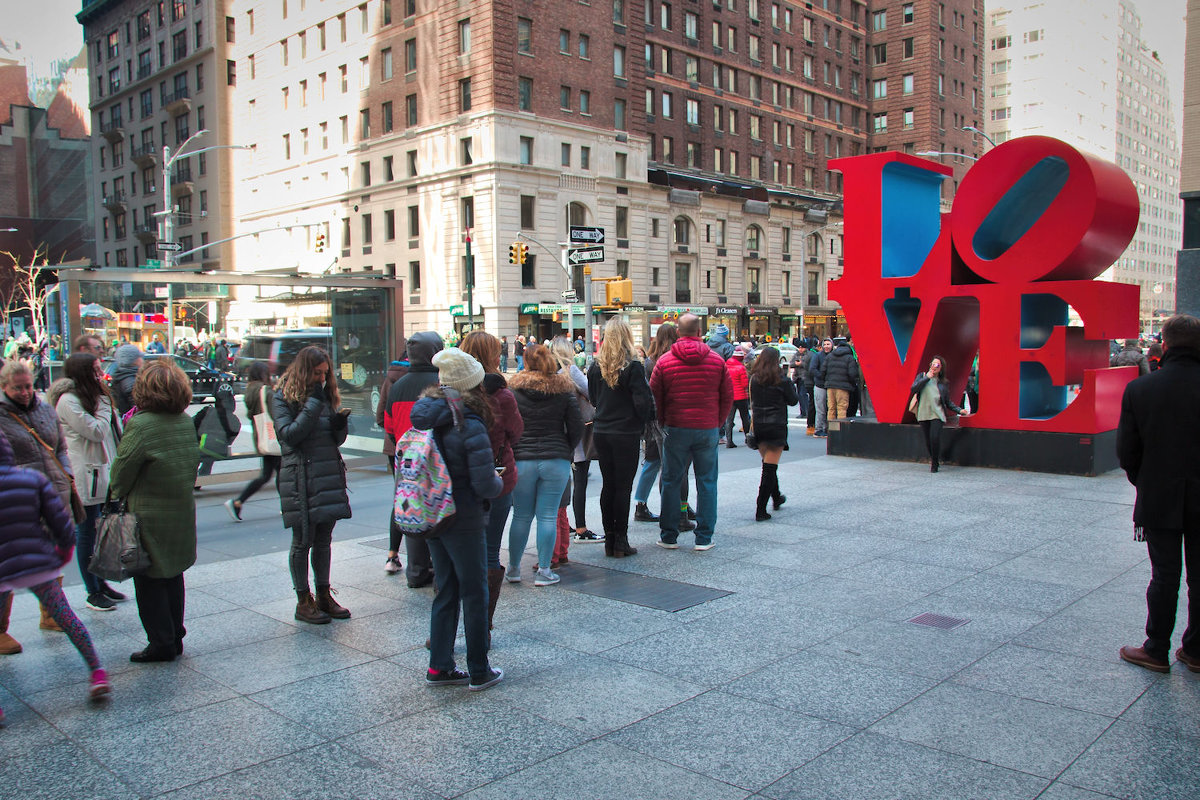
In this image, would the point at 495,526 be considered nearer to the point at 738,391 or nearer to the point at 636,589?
the point at 636,589

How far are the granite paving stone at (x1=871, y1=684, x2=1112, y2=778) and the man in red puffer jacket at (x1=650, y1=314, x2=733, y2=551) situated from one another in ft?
11.7

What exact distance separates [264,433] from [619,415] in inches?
168

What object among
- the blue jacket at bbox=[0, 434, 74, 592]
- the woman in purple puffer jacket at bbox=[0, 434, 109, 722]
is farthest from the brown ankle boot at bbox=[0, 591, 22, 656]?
the blue jacket at bbox=[0, 434, 74, 592]

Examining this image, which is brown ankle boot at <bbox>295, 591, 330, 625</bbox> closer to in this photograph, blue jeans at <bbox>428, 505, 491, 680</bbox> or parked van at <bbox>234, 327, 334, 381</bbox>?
blue jeans at <bbox>428, 505, 491, 680</bbox>

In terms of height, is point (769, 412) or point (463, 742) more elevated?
point (769, 412)

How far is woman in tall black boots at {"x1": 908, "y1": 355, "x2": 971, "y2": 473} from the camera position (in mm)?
12758

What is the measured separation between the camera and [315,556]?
20.3 ft

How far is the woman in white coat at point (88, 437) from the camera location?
6.45 metres

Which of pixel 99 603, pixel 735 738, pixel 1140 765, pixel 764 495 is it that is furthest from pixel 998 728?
pixel 99 603

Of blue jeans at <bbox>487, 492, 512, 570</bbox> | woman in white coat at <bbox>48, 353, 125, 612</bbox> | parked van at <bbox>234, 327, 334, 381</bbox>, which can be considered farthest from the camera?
parked van at <bbox>234, 327, 334, 381</bbox>

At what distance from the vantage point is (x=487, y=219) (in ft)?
165

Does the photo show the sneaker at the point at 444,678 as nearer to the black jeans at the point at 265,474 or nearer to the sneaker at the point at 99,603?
the sneaker at the point at 99,603

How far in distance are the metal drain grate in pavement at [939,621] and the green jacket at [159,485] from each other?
4.61 meters

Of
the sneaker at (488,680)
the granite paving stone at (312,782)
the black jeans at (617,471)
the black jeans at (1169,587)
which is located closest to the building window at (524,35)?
the black jeans at (617,471)
